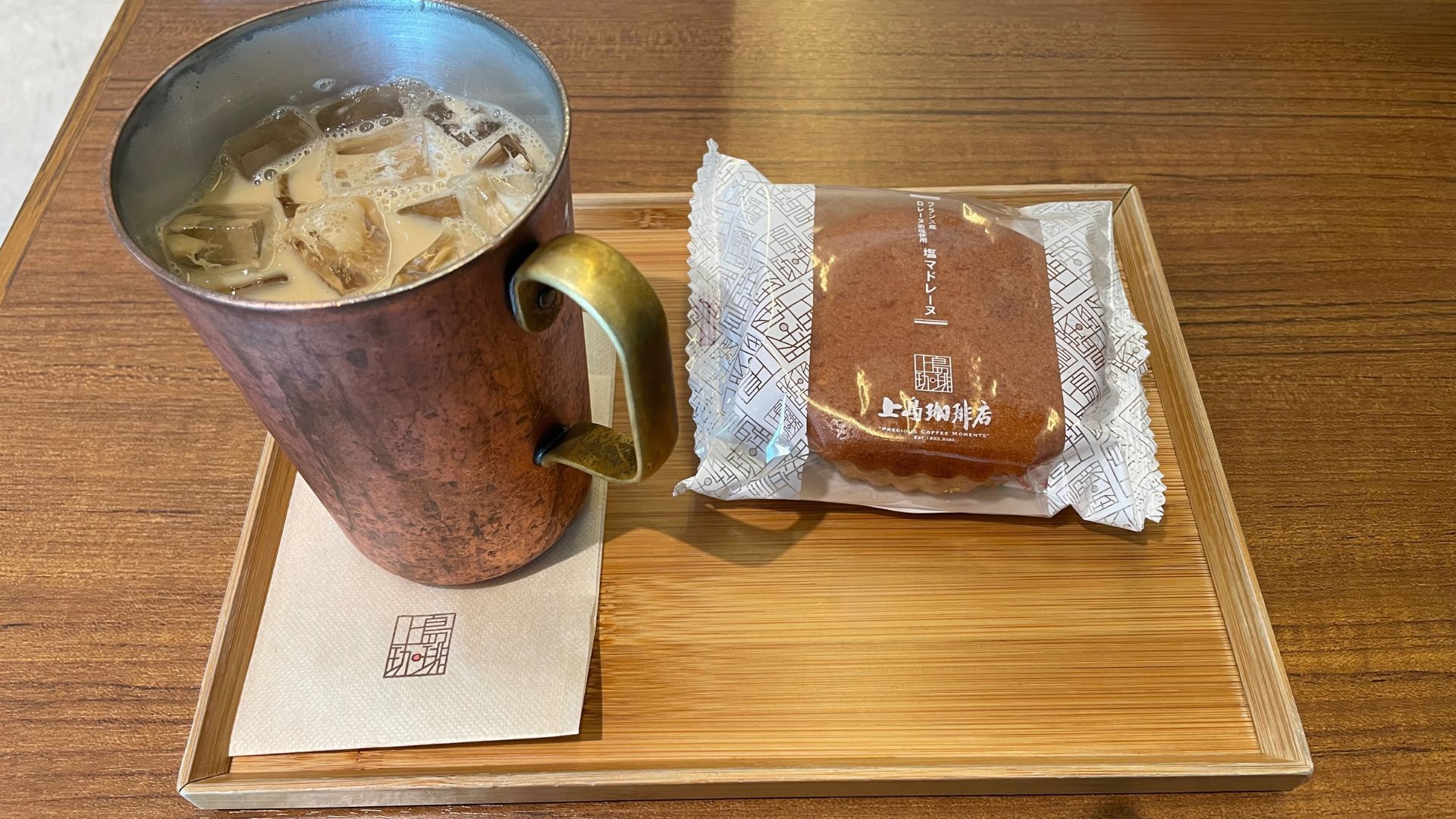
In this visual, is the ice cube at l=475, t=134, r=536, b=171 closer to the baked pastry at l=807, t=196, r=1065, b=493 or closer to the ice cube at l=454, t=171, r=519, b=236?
the ice cube at l=454, t=171, r=519, b=236

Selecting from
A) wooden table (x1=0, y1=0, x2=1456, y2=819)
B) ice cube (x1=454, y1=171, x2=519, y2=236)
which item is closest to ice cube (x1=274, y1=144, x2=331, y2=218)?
ice cube (x1=454, y1=171, x2=519, y2=236)

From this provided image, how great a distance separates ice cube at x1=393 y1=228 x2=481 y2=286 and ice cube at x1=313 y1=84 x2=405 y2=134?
5.5 inches

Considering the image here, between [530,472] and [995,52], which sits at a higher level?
[995,52]

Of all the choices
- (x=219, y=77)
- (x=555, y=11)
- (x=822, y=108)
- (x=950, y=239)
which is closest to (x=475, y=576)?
(x=219, y=77)

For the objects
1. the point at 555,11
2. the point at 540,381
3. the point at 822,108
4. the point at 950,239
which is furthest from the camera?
the point at 555,11

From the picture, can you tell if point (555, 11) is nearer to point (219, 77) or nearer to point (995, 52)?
point (995, 52)

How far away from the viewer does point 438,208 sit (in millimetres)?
562

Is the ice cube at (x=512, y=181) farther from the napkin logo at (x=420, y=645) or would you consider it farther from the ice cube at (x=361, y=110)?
the napkin logo at (x=420, y=645)

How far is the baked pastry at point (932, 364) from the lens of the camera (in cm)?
Result: 72

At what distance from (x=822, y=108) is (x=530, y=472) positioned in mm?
696

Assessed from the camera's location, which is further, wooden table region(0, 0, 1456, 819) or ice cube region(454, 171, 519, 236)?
wooden table region(0, 0, 1456, 819)

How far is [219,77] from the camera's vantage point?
1.86ft

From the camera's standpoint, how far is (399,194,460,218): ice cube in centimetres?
56

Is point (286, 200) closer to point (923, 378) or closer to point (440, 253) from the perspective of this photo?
point (440, 253)
